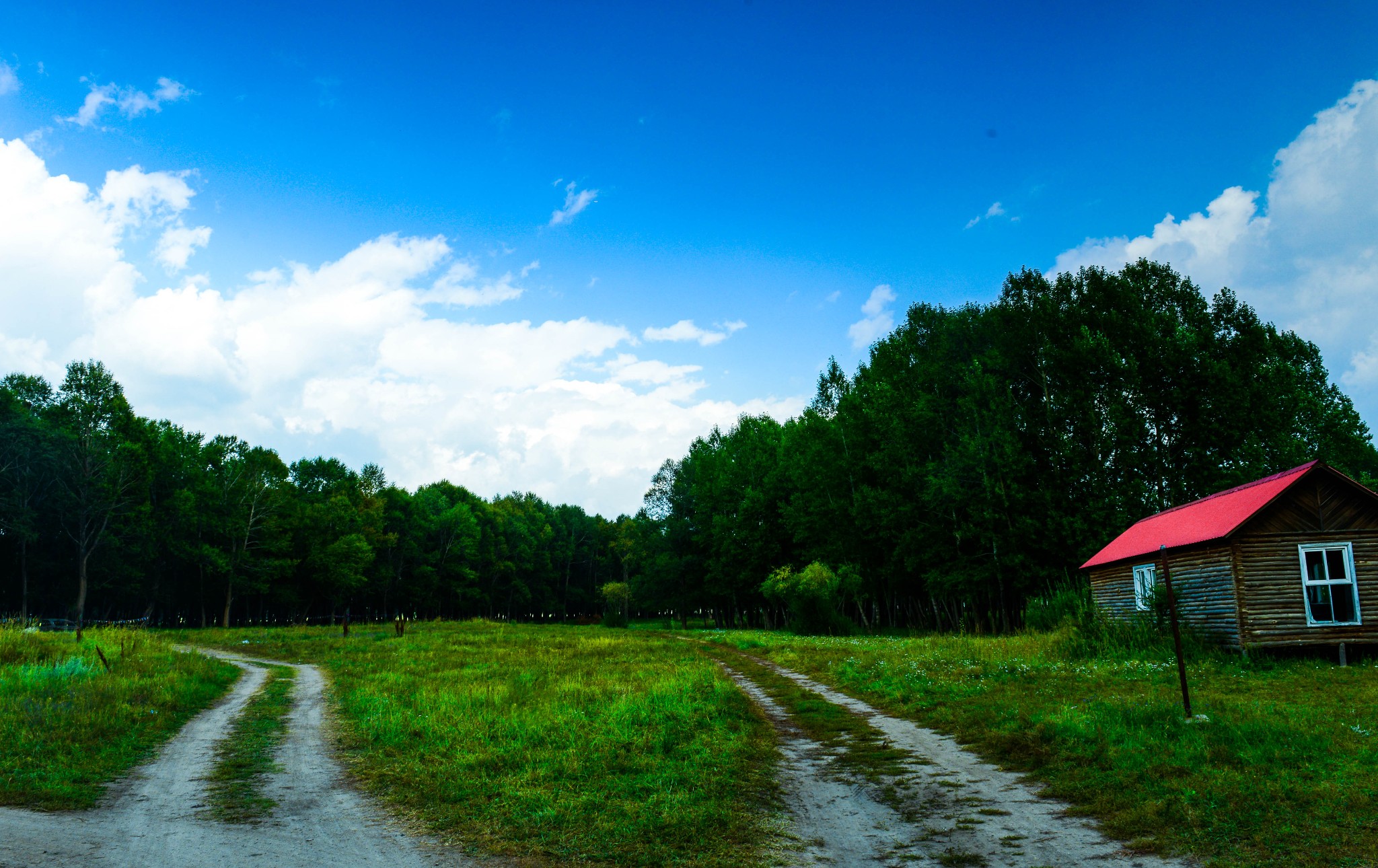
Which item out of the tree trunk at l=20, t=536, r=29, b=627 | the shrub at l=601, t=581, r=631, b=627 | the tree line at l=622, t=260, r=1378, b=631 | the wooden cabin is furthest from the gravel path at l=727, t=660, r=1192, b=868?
the tree trunk at l=20, t=536, r=29, b=627

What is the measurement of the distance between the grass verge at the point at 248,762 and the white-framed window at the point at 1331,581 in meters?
23.5

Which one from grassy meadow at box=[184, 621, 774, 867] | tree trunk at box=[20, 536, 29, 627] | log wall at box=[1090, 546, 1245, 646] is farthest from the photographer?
tree trunk at box=[20, 536, 29, 627]

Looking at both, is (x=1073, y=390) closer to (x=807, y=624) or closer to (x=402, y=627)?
(x=807, y=624)

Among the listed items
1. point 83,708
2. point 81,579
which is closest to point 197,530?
point 81,579

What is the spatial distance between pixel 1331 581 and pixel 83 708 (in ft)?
91.9

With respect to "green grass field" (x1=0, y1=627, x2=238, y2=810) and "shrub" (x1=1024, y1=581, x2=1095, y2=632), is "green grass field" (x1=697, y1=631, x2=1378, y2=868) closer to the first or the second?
"shrub" (x1=1024, y1=581, x2=1095, y2=632)

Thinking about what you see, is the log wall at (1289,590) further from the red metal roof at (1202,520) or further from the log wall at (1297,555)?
the red metal roof at (1202,520)

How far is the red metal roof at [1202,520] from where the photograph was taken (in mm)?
19688

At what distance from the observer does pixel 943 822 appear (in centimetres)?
780

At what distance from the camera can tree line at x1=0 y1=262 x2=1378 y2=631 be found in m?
37.1

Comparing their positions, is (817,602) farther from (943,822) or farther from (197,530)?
(197,530)

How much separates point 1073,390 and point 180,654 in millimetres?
40221

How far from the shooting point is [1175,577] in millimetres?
22094

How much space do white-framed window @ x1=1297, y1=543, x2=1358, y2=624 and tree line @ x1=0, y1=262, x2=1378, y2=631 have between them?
14206 mm
